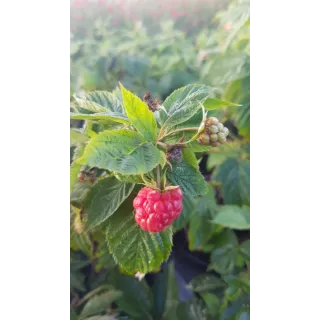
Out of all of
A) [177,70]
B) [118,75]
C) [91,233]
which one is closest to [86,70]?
[118,75]

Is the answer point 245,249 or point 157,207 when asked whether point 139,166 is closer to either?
point 157,207

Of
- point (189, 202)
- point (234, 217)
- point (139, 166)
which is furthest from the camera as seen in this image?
point (234, 217)

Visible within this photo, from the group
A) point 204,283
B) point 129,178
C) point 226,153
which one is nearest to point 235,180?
point 226,153

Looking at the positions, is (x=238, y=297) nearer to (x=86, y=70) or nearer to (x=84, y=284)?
(x=84, y=284)

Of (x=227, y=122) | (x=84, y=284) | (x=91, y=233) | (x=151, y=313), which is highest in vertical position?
(x=227, y=122)

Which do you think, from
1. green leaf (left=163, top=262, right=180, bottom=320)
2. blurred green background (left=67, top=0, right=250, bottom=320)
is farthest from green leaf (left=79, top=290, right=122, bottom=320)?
green leaf (left=163, top=262, right=180, bottom=320)

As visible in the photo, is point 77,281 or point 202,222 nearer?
point 77,281

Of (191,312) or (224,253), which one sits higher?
(224,253)
